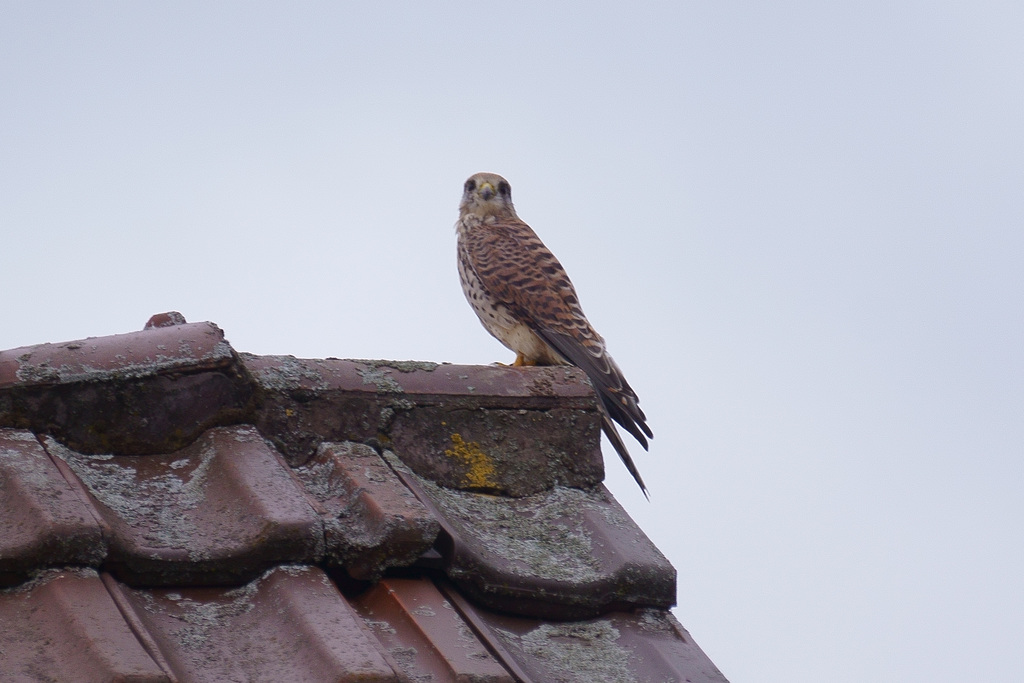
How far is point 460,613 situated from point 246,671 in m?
0.36

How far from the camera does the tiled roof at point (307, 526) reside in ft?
4.29

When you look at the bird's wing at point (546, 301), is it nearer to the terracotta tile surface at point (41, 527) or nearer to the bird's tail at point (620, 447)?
the bird's tail at point (620, 447)

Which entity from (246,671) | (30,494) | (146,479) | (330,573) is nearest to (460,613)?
(330,573)

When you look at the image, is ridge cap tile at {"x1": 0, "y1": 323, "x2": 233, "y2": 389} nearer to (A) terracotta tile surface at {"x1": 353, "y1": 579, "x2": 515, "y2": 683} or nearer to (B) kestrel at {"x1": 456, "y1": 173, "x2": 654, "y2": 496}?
(A) terracotta tile surface at {"x1": 353, "y1": 579, "x2": 515, "y2": 683}

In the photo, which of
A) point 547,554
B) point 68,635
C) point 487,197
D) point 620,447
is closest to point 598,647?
point 547,554

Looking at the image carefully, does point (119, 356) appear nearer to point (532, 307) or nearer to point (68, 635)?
point (68, 635)

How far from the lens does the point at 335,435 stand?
1.83 meters

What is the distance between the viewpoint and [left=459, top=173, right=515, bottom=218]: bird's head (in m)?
5.43

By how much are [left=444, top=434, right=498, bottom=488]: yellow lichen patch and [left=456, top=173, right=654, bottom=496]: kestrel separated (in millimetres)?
1775

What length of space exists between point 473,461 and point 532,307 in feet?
8.08

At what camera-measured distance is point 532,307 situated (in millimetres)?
4398

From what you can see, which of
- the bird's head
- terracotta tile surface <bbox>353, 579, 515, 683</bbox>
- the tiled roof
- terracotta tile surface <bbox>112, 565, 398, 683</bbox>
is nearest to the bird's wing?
the bird's head

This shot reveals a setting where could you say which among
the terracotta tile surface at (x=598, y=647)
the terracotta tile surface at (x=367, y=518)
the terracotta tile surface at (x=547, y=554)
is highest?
the terracotta tile surface at (x=367, y=518)

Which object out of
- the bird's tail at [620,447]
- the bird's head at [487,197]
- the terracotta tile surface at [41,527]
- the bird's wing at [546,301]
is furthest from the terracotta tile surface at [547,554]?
the bird's head at [487,197]
